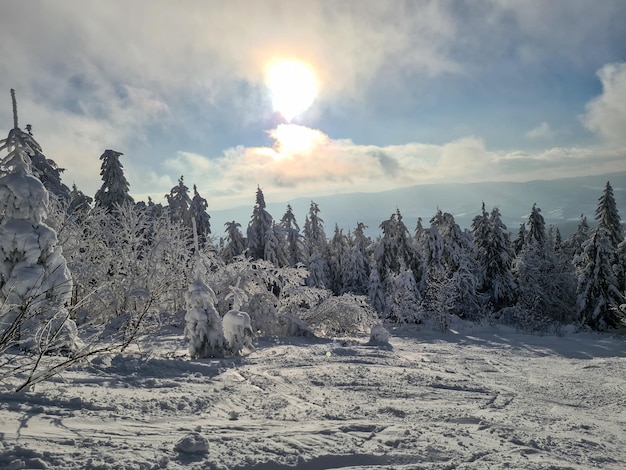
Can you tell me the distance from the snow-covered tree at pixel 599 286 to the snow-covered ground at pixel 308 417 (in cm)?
1652

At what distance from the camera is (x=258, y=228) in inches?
1266

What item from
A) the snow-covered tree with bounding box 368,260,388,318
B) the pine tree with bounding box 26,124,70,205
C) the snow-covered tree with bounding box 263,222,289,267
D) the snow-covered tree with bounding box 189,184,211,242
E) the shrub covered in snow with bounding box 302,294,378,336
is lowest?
the snow-covered tree with bounding box 368,260,388,318

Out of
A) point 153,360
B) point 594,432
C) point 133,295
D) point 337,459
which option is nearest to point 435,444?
point 337,459

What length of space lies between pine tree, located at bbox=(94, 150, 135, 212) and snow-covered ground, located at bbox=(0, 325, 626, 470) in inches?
910

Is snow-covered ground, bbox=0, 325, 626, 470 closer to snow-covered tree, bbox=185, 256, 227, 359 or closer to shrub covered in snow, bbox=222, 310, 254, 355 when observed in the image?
snow-covered tree, bbox=185, 256, 227, 359

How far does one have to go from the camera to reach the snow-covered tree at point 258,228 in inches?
1249

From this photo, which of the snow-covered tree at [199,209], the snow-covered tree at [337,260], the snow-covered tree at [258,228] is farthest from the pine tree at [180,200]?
the snow-covered tree at [337,260]

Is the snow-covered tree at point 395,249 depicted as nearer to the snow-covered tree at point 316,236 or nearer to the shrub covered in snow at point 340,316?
the snow-covered tree at point 316,236

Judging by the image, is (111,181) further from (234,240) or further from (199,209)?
(234,240)

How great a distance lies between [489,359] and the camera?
1341 centimetres

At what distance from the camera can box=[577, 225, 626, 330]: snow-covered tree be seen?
24812 millimetres

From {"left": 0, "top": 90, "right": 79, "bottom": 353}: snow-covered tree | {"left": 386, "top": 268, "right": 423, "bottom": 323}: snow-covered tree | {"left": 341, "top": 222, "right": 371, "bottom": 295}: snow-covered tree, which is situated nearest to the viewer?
{"left": 0, "top": 90, "right": 79, "bottom": 353}: snow-covered tree

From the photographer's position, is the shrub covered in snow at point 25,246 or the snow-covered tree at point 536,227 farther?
the snow-covered tree at point 536,227

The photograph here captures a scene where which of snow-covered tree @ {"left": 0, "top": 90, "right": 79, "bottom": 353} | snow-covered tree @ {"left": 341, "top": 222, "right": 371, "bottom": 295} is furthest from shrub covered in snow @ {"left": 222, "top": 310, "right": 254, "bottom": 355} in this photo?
snow-covered tree @ {"left": 341, "top": 222, "right": 371, "bottom": 295}
